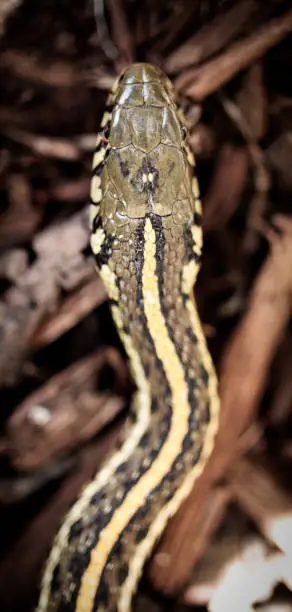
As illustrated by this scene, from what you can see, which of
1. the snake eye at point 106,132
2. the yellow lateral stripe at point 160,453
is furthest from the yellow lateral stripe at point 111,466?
the snake eye at point 106,132

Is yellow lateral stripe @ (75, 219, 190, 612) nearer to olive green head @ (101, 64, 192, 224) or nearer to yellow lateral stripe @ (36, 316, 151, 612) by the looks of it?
yellow lateral stripe @ (36, 316, 151, 612)

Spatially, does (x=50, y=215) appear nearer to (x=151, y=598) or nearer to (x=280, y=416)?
(x=280, y=416)

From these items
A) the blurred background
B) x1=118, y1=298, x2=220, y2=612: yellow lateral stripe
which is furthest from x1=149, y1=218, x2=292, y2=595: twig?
x1=118, y1=298, x2=220, y2=612: yellow lateral stripe

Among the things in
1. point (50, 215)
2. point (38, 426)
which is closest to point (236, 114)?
point (50, 215)

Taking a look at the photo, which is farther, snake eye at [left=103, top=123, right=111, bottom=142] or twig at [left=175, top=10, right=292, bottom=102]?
twig at [left=175, top=10, right=292, bottom=102]

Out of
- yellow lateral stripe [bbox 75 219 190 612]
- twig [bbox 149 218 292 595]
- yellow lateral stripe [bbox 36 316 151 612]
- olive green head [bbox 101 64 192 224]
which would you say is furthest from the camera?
twig [bbox 149 218 292 595]

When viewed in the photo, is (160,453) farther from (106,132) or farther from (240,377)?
(106,132)

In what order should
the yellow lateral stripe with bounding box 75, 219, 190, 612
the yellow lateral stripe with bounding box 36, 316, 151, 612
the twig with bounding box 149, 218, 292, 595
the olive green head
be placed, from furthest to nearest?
1. the twig with bounding box 149, 218, 292, 595
2. the yellow lateral stripe with bounding box 36, 316, 151, 612
3. the yellow lateral stripe with bounding box 75, 219, 190, 612
4. the olive green head

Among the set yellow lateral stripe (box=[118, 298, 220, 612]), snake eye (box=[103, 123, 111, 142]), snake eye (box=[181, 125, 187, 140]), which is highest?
snake eye (box=[103, 123, 111, 142])

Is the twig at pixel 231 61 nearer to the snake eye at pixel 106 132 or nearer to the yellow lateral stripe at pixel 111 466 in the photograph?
the snake eye at pixel 106 132
